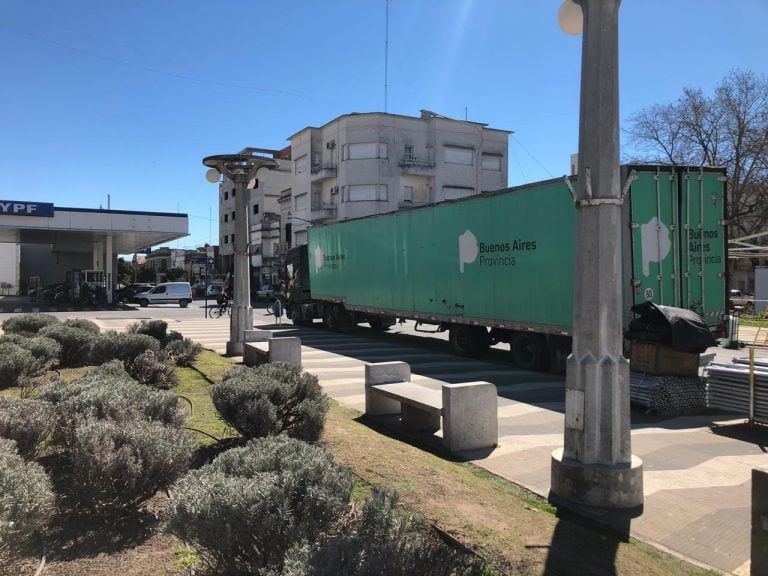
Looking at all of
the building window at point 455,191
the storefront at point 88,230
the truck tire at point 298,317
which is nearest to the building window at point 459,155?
the building window at point 455,191

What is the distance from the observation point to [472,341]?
1391cm

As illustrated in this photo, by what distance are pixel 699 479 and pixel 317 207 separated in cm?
4717

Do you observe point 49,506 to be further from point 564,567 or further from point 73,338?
point 73,338

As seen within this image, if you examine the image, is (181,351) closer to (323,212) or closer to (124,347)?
(124,347)

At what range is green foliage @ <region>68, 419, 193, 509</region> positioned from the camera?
3.57m

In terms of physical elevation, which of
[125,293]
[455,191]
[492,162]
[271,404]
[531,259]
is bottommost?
[271,404]

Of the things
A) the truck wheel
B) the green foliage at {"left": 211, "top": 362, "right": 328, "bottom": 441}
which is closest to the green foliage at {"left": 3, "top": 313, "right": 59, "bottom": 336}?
the green foliage at {"left": 211, "top": 362, "right": 328, "bottom": 441}

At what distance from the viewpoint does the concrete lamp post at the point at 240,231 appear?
42.4 ft

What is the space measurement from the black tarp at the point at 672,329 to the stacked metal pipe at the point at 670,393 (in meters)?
0.47

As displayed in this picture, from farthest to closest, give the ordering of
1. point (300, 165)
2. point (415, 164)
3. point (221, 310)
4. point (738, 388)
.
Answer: point (300, 165) → point (415, 164) → point (221, 310) → point (738, 388)

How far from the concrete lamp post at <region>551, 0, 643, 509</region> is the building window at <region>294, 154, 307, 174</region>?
49.8 meters

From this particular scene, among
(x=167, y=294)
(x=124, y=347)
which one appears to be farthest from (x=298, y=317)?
(x=167, y=294)

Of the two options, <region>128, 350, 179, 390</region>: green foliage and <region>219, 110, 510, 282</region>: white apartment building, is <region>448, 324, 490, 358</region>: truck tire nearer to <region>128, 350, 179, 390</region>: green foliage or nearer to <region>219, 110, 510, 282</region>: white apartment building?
<region>128, 350, 179, 390</region>: green foliage

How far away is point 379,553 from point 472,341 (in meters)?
11.7
